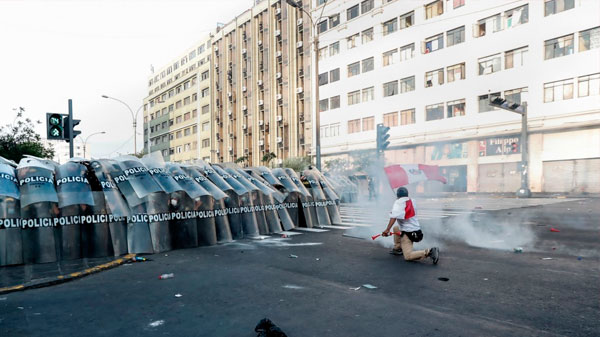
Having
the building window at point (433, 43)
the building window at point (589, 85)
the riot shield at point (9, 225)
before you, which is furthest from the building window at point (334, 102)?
the riot shield at point (9, 225)

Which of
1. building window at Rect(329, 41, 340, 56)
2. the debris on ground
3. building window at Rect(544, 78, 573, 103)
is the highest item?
building window at Rect(329, 41, 340, 56)

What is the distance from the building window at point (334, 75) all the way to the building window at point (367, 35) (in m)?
4.65

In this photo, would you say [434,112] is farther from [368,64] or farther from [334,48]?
[334,48]

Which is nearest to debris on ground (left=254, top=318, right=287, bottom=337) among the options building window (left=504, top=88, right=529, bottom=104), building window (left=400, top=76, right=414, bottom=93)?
building window (left=504, top=88, right=529, bottom=104)

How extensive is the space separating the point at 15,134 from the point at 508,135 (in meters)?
33.8

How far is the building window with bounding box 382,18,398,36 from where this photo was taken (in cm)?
3875

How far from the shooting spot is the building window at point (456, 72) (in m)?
33.5

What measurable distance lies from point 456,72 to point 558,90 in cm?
817

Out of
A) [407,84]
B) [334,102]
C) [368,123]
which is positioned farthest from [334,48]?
[407,84]

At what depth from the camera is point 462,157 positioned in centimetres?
3325

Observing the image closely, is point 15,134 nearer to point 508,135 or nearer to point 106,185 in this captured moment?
point 106,185

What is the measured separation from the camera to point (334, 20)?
45.6 m

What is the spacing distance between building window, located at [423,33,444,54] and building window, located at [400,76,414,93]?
275 centimetres

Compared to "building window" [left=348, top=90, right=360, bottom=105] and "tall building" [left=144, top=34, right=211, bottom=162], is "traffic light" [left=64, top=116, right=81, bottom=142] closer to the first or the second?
"building window" [left=348, top=90, right=360, bottom=105]
